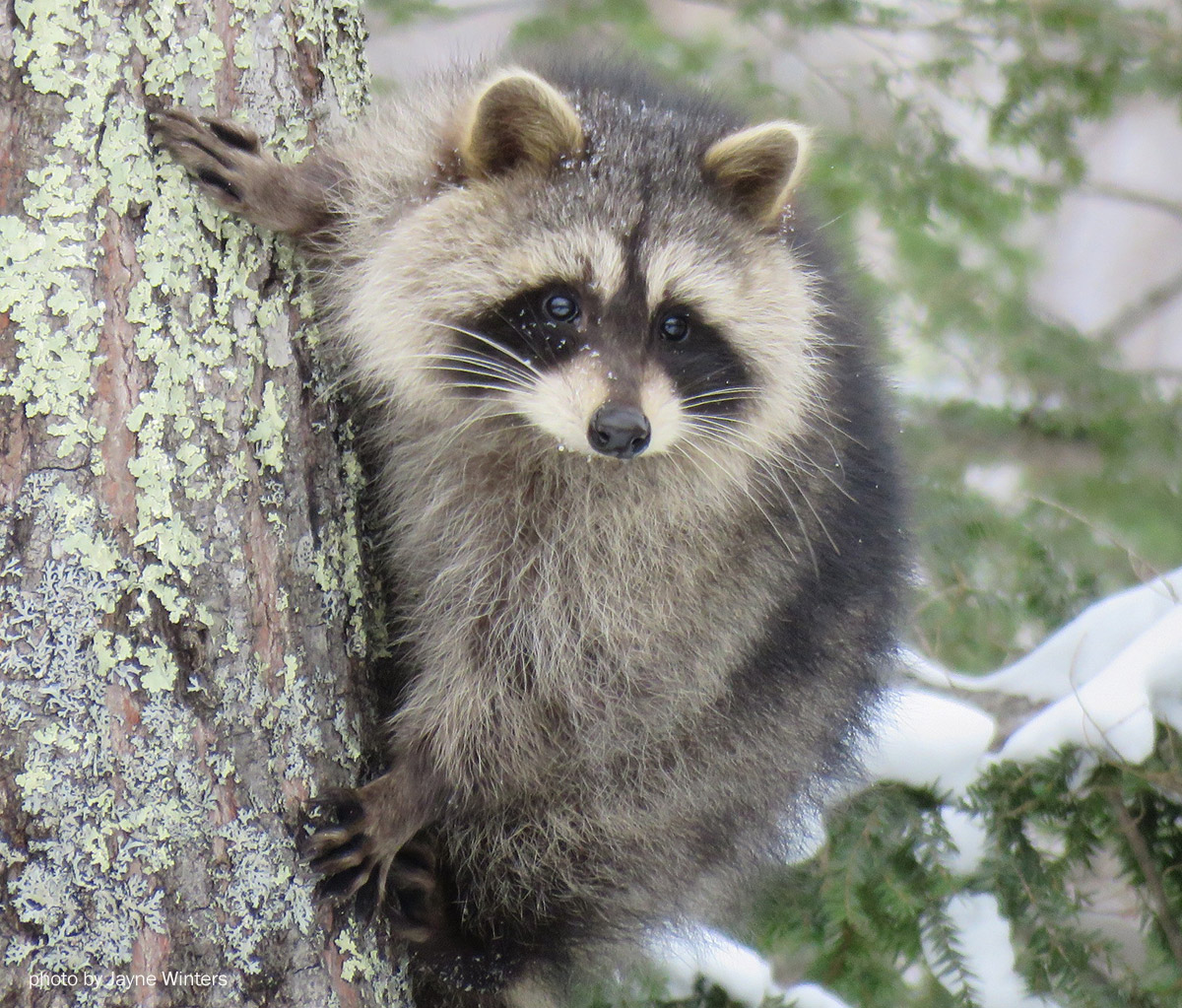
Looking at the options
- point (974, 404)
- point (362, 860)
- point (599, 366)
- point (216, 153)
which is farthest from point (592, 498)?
point (974, 404)

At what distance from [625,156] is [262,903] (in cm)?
131

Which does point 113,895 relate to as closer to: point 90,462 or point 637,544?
point 90,462

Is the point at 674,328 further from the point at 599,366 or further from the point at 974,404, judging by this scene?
the point at 974,404

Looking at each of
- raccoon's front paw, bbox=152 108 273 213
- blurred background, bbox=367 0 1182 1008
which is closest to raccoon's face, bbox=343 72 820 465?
raccoon's front paw, bbox=152 108 273 213

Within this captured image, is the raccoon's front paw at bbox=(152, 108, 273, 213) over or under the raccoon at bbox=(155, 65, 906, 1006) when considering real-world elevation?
over

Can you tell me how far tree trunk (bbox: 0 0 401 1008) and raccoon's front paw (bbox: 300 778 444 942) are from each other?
41mm

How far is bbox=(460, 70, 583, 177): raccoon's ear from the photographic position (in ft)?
6.51

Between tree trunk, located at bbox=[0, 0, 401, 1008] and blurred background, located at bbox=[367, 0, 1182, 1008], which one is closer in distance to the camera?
tree trunk, located at bbox=[0, 0, 401, 1008]

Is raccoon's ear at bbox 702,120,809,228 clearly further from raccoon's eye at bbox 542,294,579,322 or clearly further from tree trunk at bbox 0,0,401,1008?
tree trunk at bbox 0,0,401,1008

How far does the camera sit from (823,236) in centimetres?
246

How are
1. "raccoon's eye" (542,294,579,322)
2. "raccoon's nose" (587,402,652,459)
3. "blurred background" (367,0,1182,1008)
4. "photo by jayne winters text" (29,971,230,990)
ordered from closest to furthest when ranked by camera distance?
"photo by jayne winters text" (29,971,230,990) → "raccoon's nose" (587,402,652,459) → "raccoon's eye" (542,294,579,322) → "blurred background" (367,0,1182,1008)

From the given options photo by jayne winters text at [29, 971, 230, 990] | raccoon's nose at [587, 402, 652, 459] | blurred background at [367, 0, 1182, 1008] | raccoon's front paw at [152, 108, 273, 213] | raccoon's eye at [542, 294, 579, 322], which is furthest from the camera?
blurred background at [367, 0, 1182, 1008]

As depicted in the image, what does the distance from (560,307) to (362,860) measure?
36.4 inches

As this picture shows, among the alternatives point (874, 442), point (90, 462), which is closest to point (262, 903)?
point (90, 462)
